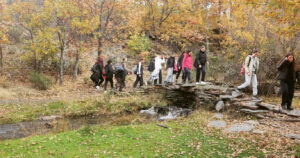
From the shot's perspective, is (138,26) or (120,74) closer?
(120,74)

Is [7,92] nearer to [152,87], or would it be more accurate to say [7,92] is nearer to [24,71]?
[24,71]

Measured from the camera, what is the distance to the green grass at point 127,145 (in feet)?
18.9

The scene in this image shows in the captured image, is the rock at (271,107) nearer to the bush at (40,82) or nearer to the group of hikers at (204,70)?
the group of hikers at (204,70)

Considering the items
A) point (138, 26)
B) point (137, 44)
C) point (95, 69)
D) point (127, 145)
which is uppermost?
point (138, 26)

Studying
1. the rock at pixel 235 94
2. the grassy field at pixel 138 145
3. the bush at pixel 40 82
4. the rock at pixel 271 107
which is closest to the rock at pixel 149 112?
the grassy field at pixel 138 145

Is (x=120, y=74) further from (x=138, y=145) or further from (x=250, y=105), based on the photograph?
(x=138, y=145)

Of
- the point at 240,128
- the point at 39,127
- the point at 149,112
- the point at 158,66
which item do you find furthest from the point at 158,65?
the point at 39,127

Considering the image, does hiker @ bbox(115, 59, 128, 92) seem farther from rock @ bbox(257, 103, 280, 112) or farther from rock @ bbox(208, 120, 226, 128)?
rock @ bbox(257, 103, 280, 112)

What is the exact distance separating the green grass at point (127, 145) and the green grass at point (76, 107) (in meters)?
3.90

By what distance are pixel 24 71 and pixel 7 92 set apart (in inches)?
194

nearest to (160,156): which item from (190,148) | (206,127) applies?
(190,148)

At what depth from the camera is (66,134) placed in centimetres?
705

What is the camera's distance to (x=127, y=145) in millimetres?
6371

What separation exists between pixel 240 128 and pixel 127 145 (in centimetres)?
372
